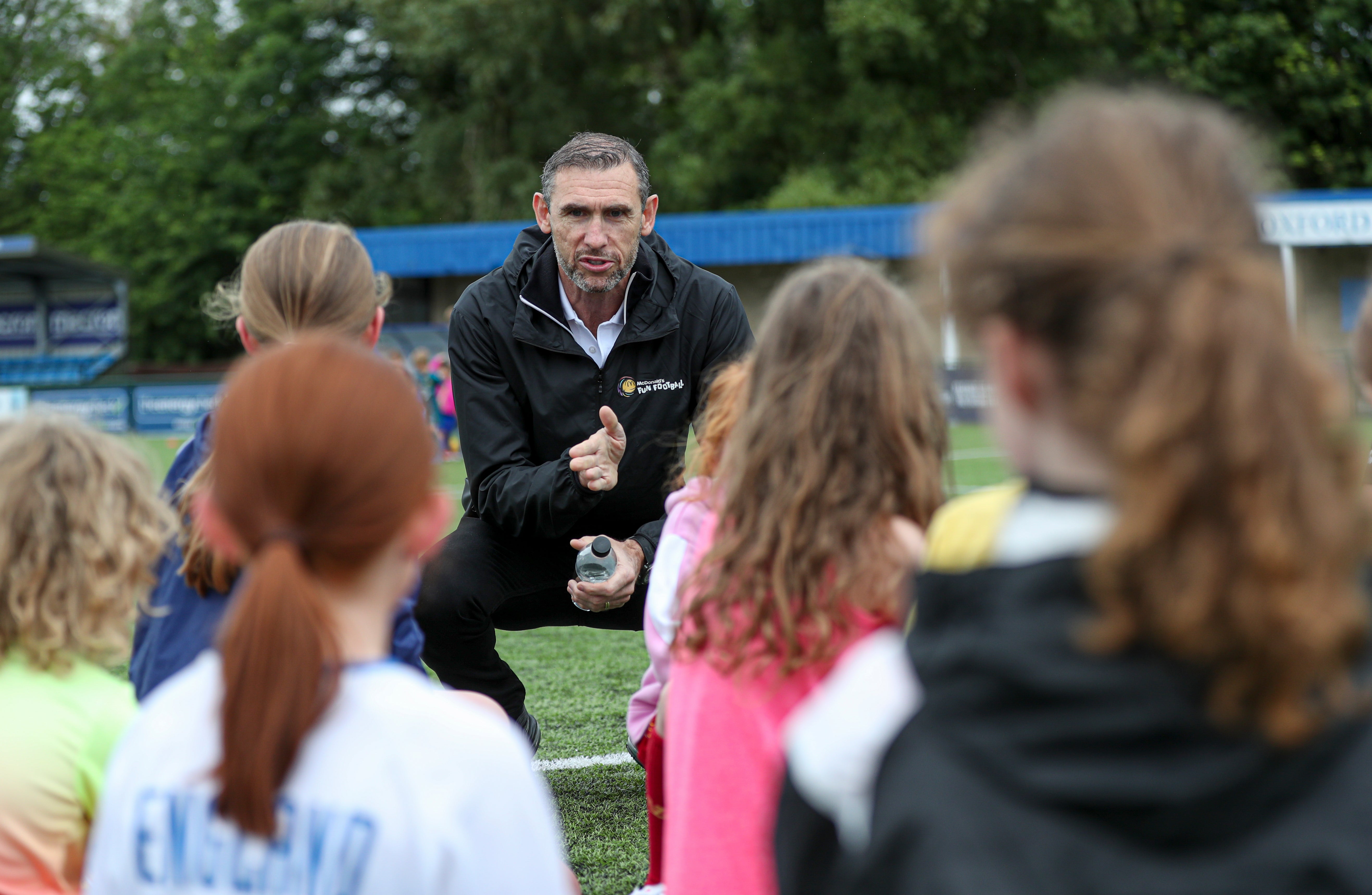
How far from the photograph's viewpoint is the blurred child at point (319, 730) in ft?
4.38

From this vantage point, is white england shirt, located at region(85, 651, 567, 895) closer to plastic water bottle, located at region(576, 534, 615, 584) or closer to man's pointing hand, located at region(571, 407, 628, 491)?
man's pointing hand, located at region(571, 407, 628, 491)

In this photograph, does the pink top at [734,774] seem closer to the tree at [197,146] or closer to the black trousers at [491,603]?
the black trousers at [491,603]

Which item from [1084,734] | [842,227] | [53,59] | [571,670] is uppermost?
[53,59]

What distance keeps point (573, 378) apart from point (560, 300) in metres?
0.28

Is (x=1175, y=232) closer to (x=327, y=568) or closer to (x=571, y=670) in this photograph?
(x=327, y=568)

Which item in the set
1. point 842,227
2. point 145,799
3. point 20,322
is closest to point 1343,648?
point 145,799

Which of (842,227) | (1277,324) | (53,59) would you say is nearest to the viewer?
(1277,324)

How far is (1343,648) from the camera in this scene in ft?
3.69

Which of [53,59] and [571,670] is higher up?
[53,59]

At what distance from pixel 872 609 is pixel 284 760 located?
0.93 meters

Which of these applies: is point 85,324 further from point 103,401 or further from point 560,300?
point 560,300

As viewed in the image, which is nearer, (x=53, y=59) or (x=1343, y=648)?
(x=1343, y=648)

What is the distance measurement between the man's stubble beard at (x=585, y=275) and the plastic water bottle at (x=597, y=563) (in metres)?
0.89

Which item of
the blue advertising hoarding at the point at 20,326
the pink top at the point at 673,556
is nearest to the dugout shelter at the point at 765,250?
the blue advertising hoarding at the point at 20,326
